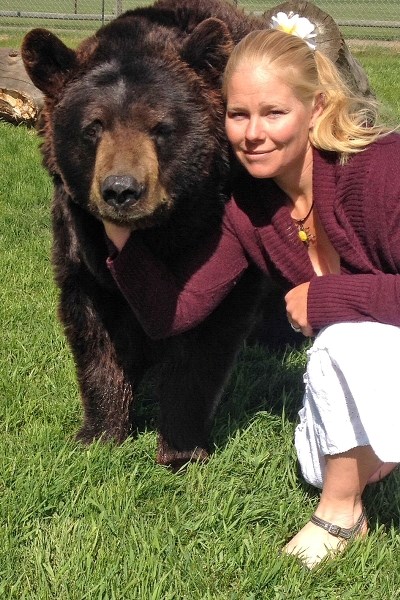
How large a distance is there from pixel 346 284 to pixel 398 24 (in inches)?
604

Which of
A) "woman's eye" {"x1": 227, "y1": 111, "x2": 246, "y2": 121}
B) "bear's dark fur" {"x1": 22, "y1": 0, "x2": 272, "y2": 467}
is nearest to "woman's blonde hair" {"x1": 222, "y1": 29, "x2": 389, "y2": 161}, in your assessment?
"woman's eye" {"x1": 227, "y1": 111, "x2": 246, "y2": 121}

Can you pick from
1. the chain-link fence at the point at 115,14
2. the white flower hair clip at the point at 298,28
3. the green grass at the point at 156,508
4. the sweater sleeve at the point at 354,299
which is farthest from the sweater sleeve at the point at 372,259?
the chain-link fence at the point at 115,14

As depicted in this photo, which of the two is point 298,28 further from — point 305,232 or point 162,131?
point 305,232

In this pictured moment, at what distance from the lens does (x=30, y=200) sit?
19.8 feet

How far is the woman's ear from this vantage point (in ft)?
9.15

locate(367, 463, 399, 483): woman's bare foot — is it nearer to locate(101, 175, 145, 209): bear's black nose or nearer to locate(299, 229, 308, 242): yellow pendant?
locate(299, 229, 308, 242): yellow pendant

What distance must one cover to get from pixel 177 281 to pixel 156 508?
796 millimetres

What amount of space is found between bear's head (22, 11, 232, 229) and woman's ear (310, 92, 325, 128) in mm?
381

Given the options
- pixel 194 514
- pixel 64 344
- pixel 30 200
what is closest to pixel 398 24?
pixel 30 200

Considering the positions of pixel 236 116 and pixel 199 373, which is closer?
pixel 236 116

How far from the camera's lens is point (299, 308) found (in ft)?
9.05

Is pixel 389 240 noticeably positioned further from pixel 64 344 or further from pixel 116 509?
pixel 64 344

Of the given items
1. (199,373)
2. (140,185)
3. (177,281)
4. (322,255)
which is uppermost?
(140,185)

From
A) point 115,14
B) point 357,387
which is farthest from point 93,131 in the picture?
point 115,14
